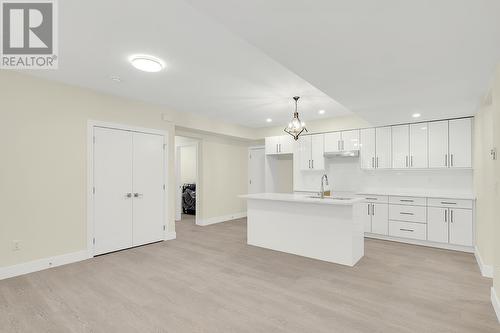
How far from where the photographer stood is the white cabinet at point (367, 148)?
5441mm

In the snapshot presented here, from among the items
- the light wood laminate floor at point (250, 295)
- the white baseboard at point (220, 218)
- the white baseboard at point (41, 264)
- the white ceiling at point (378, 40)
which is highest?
the white ceiling at point (378, 40)

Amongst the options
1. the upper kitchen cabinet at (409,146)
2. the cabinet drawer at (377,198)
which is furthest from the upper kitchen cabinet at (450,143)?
the cabinet drawer at (377,198)

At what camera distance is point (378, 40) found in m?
2.02

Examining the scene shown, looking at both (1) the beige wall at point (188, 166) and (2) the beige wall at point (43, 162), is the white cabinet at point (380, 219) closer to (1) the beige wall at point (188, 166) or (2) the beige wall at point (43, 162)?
(2) the beige wall at point (43, 162)

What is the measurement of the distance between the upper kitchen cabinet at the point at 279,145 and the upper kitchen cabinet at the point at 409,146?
234 cm

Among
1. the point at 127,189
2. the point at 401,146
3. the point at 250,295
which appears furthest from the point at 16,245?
the point at 401,146

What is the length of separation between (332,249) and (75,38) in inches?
160

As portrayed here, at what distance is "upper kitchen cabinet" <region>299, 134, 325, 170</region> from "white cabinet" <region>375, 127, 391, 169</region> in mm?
1154

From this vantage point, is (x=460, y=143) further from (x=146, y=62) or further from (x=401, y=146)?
(x=146, y=62)

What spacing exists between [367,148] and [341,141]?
22.3 inches

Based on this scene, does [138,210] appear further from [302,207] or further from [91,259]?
[302,207]

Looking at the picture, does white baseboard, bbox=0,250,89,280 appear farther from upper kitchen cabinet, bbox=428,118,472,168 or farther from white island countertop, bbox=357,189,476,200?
upper kitchen cabinet, bbox=428,118,472,168

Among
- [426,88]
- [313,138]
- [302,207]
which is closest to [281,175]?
[313,138]

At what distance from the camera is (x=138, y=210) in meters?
4.64
